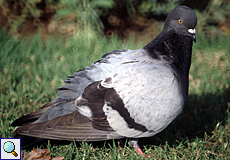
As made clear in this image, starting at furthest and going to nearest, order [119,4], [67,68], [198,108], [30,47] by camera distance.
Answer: [119,4], [30,47], [67,68], [198,108]

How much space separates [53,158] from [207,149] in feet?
5.37

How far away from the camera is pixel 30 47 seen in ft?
14.2

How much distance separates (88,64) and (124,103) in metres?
1.69

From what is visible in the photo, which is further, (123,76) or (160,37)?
(160,37)

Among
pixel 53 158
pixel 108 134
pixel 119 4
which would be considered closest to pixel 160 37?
pixel 108 134

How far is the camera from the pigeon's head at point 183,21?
2539 millimetres

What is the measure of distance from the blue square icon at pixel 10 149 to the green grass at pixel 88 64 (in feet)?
0.94

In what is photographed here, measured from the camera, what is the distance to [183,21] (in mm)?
2574

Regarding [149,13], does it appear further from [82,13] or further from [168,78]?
[168,78]

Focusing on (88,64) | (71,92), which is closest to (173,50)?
(71,92)

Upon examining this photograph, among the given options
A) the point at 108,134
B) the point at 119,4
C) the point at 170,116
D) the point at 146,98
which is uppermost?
the point at 119,4

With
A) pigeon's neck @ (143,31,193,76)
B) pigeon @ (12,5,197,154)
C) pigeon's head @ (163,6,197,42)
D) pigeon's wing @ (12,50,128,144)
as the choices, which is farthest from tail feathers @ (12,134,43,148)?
pigeon's head @ (163,6,197,42)

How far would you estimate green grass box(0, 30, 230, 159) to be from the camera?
8.74 feet

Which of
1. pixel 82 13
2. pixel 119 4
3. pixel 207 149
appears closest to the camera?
pixel 207 149
